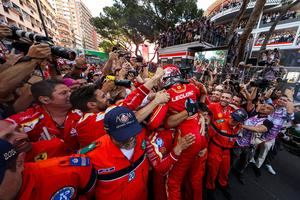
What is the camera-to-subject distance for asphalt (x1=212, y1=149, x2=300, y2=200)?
2.82 m

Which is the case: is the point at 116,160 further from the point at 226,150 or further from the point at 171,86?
the point at 226,150

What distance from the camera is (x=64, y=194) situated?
3.03 feet

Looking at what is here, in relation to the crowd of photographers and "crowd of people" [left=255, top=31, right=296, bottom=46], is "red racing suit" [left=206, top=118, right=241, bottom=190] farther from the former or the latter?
"crowd of people" [left=255, top=31, right=296, bottom=46]

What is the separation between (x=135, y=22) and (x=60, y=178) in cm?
2369

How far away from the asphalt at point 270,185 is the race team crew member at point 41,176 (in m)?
2.74

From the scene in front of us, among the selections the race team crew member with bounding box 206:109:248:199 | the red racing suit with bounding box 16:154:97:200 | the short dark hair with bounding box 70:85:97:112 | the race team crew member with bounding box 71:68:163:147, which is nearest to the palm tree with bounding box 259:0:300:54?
the race team crew member with bounding box 206:109:248:199

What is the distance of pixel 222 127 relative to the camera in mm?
2594

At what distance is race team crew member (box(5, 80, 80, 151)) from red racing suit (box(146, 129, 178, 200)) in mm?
912

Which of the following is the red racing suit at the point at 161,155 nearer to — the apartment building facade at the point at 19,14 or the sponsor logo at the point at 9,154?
the sponsor logo at the point at 9,154

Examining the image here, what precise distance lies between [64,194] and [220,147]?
2440 mm

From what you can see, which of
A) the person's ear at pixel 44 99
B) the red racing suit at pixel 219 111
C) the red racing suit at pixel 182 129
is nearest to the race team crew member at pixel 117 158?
the red racing suit at pixel 182 129

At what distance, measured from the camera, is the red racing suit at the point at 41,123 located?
146 cm

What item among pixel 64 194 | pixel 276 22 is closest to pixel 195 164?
pixel 64 194

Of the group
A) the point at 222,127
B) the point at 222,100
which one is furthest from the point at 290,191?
the point at 222,100
